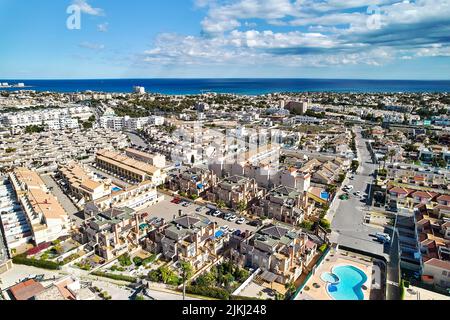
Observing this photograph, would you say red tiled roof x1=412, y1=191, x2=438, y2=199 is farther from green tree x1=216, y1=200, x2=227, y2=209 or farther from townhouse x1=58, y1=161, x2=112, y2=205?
townhouse x1=58, y1=161, x2=112, y2=205

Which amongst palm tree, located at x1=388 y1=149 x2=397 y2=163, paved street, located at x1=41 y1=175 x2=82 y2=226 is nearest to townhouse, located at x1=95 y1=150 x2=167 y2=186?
paved street, located at x1=41 y1=175 x2=82 y2=226

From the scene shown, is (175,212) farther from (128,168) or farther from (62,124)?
(62,124)

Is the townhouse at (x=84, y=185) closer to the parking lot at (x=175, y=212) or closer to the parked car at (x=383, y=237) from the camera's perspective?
the parking lot at (x=175, y=212)

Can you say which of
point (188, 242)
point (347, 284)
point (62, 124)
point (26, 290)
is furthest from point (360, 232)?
point (62, 124)

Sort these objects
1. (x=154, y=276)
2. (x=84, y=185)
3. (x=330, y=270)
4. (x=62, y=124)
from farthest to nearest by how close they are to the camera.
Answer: (x=62, y=124), (x=84, y=185), (x=330, y=270), (x=154, y=276)

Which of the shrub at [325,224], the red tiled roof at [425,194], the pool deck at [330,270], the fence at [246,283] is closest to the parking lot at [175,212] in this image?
the shrub at [325,224]

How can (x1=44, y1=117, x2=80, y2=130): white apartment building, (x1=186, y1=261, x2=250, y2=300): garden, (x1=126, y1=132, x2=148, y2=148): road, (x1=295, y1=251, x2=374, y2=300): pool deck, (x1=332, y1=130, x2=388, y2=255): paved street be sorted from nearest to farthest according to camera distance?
(x1=186, y1=261, x2=250, y2=300): garden → (x1=295, y1=251, x2=374, y2=300): pool deck → (x1=332, y1=130, x2=388, y2=255): paved street → (x1=126, y1=132, x2=148, y2=148): road → (x1=44, y1=117, x2=80, y2=130): white apartment building
